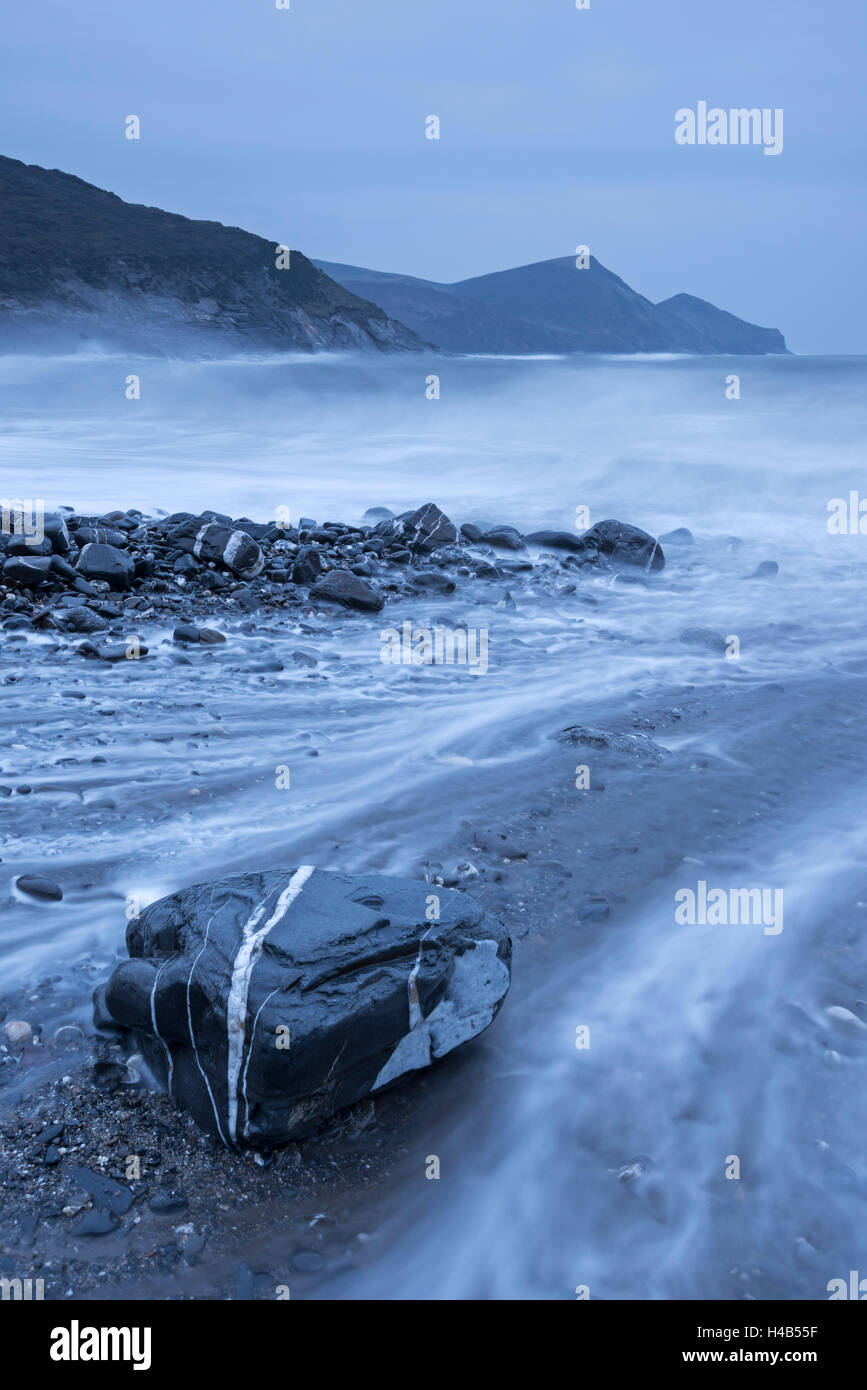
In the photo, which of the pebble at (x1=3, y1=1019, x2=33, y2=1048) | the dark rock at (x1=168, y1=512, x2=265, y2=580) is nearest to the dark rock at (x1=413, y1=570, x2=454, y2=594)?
the dark rock at (x1=168, y1=512, x2=265, y2=580)

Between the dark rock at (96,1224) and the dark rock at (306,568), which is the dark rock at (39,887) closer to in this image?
the dark rock at (96,1224)

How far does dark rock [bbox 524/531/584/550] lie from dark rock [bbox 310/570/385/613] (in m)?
3.07

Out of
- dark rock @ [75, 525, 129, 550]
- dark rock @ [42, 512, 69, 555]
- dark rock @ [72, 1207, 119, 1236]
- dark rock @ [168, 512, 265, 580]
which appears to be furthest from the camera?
dark rock @ [75, 525, 129, 550]

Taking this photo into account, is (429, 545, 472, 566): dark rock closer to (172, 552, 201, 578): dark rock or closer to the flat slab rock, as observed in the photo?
(172, 552, 201, 578): dark rock

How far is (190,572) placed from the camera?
812 centimetres

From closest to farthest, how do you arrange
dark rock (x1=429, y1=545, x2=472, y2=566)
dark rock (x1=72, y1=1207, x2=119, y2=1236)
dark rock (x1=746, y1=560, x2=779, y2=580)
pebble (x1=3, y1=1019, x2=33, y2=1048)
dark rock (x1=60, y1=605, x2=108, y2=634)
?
dark rock (x1=72, y1=1207, x2=119, y2=1236)
pebble (x1=3, y1=1019, x2=33, y2=1048)
dark rock (x1=60, y1=605, x2=108, y2=634)
dark rock (x1=429, y1=545, x2=472, y2=566)
dark rock (x1=746, y1=560, x2=779, y2=580)

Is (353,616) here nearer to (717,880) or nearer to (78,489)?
(717,880)

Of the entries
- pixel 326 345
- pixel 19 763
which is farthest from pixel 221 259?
pixel 19 763

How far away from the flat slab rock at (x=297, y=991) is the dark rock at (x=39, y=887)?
808 millimetres

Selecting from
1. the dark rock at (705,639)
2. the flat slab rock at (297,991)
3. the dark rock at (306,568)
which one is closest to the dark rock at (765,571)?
the dark rock at (705,639)

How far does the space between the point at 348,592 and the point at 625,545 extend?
3.78m

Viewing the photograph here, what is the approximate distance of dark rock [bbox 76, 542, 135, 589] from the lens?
7.58 metres

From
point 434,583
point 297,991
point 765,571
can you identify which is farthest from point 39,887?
point 765,571

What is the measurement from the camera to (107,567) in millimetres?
7586
